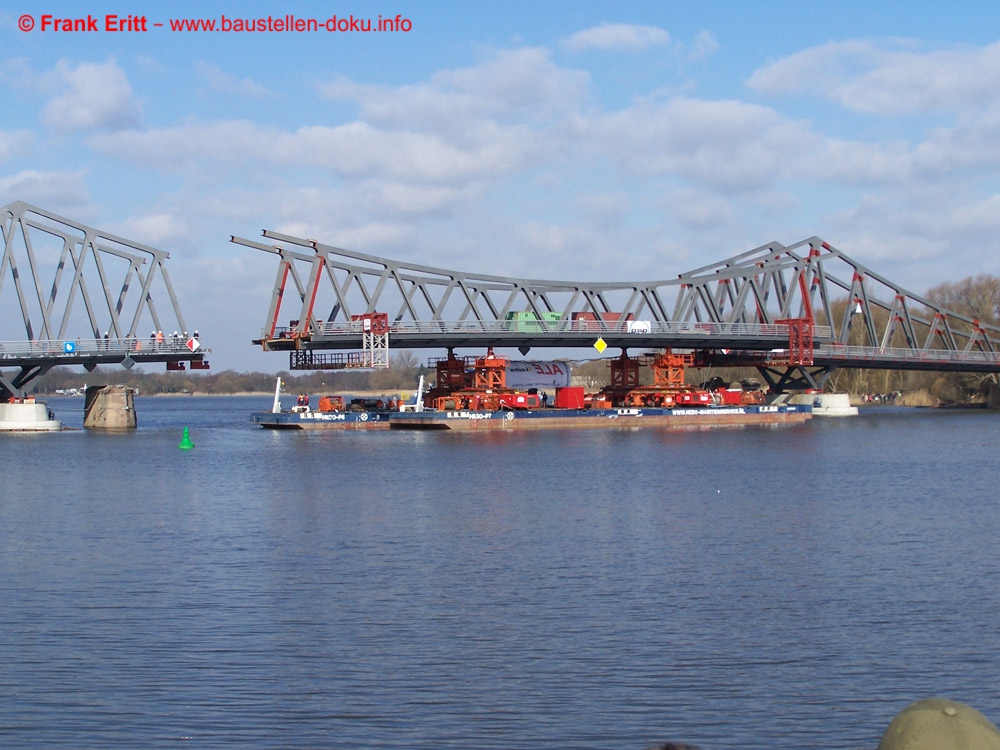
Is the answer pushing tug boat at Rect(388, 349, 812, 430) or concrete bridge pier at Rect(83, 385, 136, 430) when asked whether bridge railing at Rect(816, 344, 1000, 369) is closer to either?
pushing tug boat at Rect(388, 349, 812, 430)

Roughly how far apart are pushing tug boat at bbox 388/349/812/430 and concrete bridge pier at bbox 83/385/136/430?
23.1 meters

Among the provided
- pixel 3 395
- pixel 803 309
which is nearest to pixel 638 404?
pixel 803 309

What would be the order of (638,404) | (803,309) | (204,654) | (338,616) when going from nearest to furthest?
(204,654) < (338,616) < (638,404) < (803,309)

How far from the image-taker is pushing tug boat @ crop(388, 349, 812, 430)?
301ft

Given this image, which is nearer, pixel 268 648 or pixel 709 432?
pixel 268 648

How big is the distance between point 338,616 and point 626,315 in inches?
3445

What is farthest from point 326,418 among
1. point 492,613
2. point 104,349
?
point 492,613

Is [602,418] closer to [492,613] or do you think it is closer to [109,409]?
[109,409]

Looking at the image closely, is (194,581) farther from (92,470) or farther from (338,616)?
(92,470)

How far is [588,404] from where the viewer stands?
340 feet

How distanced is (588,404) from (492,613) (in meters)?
82.5

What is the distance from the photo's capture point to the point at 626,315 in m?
107

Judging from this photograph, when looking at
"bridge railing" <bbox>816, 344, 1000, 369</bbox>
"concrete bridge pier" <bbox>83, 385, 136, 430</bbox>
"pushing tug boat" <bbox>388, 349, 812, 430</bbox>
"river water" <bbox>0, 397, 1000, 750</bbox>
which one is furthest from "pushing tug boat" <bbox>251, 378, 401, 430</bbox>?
"bridge railing" <bbox>816, 344, 1000, 369</bbox>

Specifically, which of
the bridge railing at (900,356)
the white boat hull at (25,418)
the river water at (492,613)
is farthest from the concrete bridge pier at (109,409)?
the bridge railing at (900,356)
